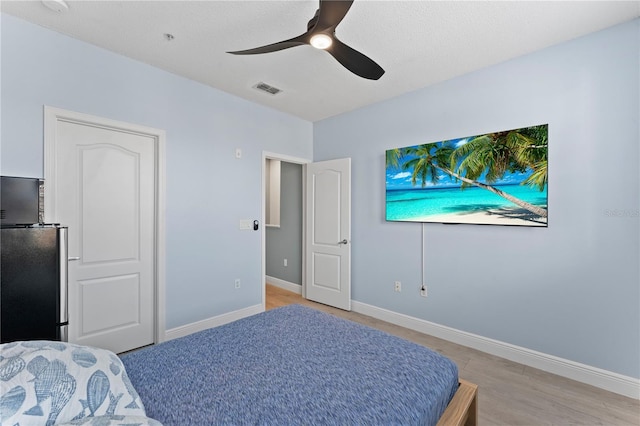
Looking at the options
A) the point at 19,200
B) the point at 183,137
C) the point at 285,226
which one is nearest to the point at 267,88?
the point at 183,137

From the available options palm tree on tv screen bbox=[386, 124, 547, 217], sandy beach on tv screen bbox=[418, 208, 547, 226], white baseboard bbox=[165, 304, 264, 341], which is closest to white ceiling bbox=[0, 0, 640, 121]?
palm tree on tv screen bbox=[386, 124, 547, 217]

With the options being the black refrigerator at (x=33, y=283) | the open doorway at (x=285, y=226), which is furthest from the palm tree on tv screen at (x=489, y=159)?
the black refrigerator at (x=33, y=283)

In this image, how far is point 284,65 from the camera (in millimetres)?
2684

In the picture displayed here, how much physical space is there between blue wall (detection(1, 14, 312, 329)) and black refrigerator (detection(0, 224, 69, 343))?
32.2 inches

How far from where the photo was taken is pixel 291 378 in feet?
4.14

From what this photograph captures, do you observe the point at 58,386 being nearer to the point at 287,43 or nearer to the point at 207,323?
the point at 287,43

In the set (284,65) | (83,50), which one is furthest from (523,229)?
(83,50)

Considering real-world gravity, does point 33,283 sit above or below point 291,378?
above

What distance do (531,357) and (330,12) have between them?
300 centimetres

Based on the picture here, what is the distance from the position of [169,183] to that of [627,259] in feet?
12.4

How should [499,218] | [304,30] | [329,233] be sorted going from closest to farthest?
[304,30], [499,218], [329,233]

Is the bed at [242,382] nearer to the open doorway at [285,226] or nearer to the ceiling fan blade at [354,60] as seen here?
the ceiling fan blade at [354,60]

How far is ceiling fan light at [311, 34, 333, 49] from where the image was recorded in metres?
1.72

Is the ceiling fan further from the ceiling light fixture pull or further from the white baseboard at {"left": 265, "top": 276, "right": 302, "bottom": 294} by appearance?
the white baseboard at {"left": 265, "top": 276, "right": 302, "bottom": 294}
